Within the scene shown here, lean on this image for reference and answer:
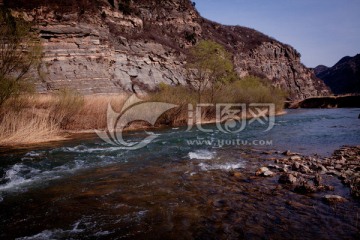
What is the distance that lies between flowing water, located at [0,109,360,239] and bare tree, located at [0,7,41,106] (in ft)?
11.7

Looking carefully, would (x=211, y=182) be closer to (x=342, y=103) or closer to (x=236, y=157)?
(x=236, y=157)

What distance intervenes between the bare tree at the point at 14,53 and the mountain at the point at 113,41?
1201 mm

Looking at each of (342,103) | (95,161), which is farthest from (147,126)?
(342,103)

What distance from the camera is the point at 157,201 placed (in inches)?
186

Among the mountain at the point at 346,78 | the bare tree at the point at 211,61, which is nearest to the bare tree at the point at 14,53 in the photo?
the bare tree at the point at 211,61

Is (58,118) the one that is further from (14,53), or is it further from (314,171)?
(314,171)

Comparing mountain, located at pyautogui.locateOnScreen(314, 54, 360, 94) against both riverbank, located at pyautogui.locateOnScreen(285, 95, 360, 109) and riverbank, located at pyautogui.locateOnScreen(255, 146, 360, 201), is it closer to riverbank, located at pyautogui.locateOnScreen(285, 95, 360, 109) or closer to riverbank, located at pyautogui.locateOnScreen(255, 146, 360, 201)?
riverbank, located at pyautogui.locateOnScreen(285, 95, 360, 109)

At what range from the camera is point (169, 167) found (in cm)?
718

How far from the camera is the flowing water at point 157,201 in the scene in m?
3.60

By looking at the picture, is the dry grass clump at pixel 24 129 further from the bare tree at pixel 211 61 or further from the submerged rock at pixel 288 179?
the bare tree at pixel 211 61

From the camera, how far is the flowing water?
3596 millimetres

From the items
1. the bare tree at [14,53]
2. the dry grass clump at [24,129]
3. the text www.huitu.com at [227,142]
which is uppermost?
the bare tree at [14,53]

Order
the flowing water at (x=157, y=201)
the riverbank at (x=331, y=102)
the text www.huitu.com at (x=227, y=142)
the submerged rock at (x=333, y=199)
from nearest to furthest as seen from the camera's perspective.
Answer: the flowing water at (x=157, y=201) → the submerged rock at (x=333, y=199) → the text www.huitu.com at (x=227, y=142) → the riverbank at (x=331, y=102)

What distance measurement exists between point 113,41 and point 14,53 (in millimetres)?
24770
